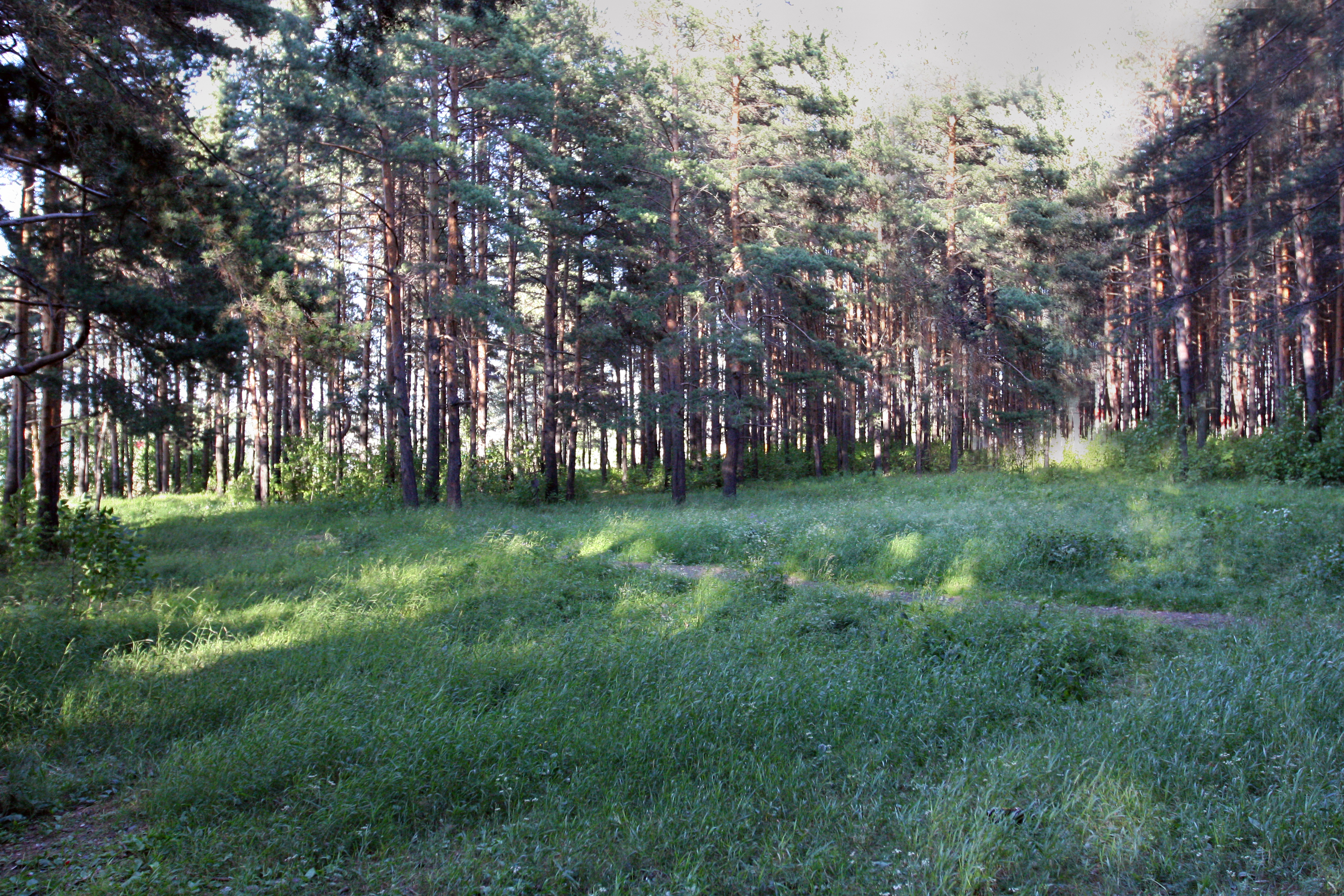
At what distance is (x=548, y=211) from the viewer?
825 inches

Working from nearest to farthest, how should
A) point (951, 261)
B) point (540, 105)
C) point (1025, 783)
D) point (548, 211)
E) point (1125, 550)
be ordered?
point (1025, 783), point (1125, 550), point (540, 105), point (548, 211), point (951, 261)

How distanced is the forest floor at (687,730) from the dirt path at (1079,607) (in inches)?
5.4

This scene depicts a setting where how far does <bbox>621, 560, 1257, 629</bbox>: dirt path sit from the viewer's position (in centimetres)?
784

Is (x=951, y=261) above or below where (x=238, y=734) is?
above

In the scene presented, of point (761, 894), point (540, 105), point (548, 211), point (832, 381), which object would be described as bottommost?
point (761, 894)

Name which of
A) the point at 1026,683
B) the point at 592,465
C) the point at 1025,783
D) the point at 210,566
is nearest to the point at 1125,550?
the point at 1026,683

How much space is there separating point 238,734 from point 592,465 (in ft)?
186

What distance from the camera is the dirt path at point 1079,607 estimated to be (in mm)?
7844

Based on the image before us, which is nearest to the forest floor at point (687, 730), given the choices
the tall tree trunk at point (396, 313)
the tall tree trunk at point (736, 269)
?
the tall tree trunk at point (396, 313)

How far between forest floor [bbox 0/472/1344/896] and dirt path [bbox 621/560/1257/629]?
14 centimetres

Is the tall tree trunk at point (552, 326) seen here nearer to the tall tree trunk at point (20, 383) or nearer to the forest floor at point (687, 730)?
the tall tree trunk at point (20, 383)

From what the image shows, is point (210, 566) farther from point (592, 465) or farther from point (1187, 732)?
point (592, 465)

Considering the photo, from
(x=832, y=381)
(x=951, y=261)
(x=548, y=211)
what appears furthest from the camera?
(x=951, y=261)

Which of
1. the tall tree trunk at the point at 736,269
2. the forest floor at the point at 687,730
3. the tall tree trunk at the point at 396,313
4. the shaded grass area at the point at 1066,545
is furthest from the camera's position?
the tall tree trunk at the point at 736,269
